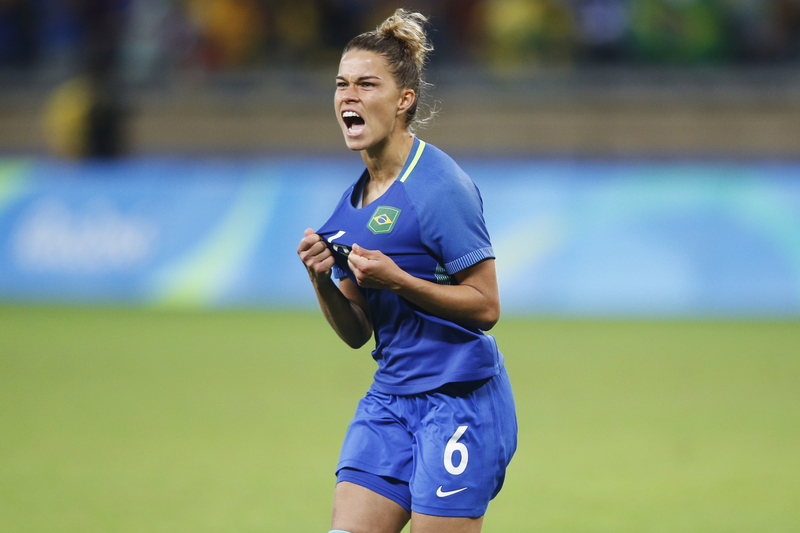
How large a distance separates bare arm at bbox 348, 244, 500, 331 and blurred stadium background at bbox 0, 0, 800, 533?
2118mm

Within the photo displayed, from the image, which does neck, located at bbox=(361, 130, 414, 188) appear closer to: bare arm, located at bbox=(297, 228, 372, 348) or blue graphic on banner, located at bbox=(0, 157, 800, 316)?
bare arm, located at bbox=(297, 228, 372, 348)

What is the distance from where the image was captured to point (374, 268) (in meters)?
3.12

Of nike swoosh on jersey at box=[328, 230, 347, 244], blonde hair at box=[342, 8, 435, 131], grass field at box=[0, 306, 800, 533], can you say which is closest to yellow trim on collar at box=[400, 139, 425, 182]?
blonde hair at box=[342, 8, 435, 131]

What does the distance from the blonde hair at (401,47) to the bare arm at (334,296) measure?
0.56 m

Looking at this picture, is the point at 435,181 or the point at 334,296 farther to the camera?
the point at 334,296

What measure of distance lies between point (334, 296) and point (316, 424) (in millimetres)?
3804

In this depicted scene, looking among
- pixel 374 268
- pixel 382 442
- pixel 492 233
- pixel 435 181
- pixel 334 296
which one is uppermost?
pixel 435 181

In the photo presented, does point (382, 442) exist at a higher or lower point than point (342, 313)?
lower

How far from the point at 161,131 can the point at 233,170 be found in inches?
118

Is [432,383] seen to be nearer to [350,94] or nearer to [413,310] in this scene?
[413,310]

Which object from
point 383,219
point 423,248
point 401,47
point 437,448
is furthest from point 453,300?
point 401,47

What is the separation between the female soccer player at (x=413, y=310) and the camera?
3240 mm

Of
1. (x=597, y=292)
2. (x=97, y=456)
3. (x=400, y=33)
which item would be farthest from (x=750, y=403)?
(x=400, y=33)

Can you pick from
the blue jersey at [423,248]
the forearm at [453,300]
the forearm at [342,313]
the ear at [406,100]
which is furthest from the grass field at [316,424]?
the ear at [406,100]
